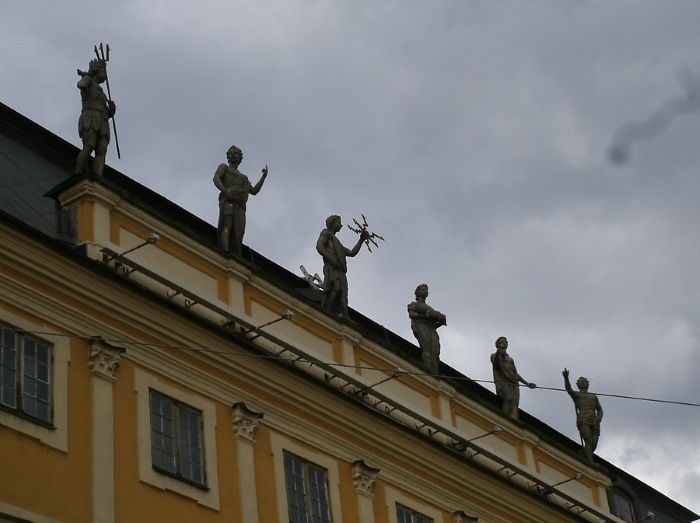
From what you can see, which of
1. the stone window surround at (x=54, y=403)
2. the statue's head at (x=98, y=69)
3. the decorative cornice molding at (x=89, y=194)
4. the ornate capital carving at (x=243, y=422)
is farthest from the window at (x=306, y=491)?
the statue's head at (x=98, y=69)

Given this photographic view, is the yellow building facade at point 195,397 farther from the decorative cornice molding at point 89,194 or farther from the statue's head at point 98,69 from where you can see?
the statue's head at point 98,69

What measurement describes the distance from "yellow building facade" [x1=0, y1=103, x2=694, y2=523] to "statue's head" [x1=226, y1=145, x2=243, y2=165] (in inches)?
52.2

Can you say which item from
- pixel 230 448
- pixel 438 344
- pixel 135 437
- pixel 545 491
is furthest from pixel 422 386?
pixel 135 437

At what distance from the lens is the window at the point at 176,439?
2086 centimetres

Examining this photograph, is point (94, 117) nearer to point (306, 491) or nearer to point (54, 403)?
point (54, 403)

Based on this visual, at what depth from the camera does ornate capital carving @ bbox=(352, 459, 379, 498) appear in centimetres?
2448

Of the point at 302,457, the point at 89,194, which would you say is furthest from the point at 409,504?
the point at 89,194

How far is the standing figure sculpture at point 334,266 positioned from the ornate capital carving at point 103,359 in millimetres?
6125

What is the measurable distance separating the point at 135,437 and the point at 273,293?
16.4ft

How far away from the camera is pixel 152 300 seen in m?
21.7

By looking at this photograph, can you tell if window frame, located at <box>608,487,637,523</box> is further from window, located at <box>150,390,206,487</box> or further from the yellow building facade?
window, located at <box>150,390,206,487</box>

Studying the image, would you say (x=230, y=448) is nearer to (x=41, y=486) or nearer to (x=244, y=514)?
(x=244, y=514)

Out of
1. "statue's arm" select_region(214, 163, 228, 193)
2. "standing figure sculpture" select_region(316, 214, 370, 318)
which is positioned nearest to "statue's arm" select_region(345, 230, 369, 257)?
"standing figure sculpture" select_region(316, 214, 370, 318)

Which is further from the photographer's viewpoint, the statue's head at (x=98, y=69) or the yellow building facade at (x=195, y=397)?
the statue's head at (x=98, y=69)
